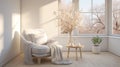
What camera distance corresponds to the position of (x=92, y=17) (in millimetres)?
6961

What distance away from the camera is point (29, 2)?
6586mm

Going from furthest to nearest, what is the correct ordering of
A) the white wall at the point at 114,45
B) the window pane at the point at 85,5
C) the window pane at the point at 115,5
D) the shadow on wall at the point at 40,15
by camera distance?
1. the window pane at the point at 85,5
2. the shadow on wall at the point at 40,15
3. the window pane at the point at 115,5
4. the white wall at the point at 114,45

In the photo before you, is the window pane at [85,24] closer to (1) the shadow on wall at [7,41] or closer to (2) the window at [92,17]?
(2) the window at [92,17]

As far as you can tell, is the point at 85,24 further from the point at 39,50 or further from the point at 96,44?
the point at 39,50

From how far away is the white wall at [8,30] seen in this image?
4437mm

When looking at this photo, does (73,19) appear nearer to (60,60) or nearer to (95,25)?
(95,25)

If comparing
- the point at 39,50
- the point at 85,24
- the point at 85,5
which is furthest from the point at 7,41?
the point at 85,5

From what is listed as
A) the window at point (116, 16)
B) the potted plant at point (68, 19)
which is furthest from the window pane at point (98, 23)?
the potted plant at point (68, 19)

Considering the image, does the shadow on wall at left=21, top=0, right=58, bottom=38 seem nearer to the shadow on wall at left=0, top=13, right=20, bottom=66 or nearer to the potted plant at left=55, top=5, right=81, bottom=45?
the potted plant at left=55, top=5, right=81, bottom=45

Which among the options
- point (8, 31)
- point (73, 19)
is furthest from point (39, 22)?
point (8, 31)

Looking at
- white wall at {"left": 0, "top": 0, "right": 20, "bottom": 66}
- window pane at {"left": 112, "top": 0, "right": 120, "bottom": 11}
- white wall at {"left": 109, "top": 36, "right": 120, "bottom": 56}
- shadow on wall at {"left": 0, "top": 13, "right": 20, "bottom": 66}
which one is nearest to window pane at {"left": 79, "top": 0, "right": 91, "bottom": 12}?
window pane at {"left": 112, "top": 0, "right": 120, "bottom": 11}

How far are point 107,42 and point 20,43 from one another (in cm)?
335

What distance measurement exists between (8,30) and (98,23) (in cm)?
363

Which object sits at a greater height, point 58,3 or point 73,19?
point 58,3
